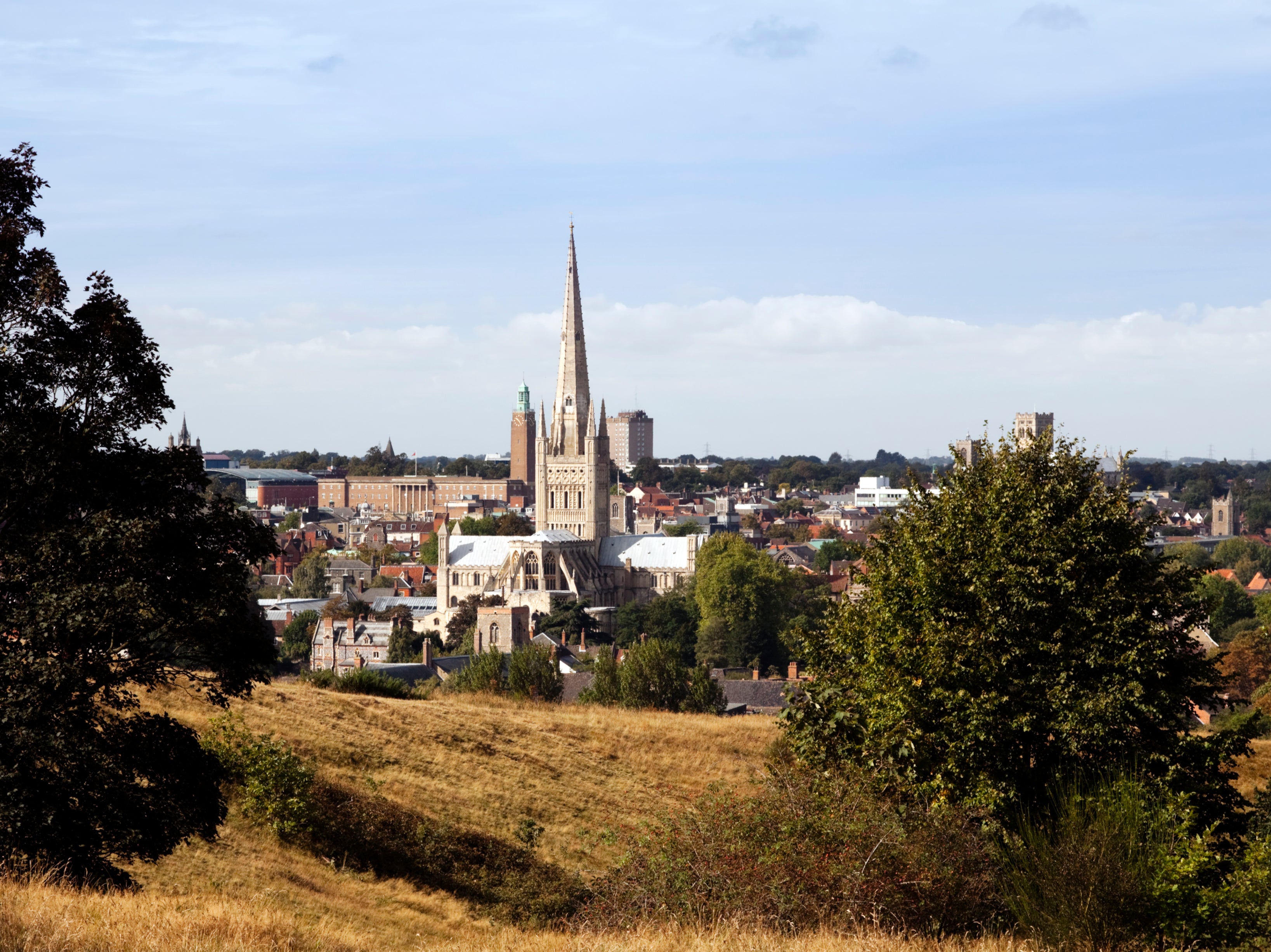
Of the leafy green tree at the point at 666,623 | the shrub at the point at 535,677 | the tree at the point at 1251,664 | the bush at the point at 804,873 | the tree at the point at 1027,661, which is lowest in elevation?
the leafy green tree at the point at 666,623

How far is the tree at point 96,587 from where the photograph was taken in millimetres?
12539

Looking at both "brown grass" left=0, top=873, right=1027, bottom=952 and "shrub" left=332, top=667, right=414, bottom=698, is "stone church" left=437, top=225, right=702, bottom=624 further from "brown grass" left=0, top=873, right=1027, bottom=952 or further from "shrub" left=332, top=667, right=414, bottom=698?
"brown grass" left=0, top=873, right=1027, bottom=952

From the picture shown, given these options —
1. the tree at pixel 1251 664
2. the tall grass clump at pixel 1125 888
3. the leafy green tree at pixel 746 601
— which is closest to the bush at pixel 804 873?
the tall grass clump at pixel 1125 888

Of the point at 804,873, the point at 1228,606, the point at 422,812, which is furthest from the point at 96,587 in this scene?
the point at 1228,606

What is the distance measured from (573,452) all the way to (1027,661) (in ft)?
307

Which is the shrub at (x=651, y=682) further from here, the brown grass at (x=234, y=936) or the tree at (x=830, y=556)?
the tree at (x=830, y=556)

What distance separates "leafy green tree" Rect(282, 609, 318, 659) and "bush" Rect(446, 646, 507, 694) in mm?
25767

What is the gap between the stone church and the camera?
3927 inches

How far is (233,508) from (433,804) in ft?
28.5

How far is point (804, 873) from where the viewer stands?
13.0m

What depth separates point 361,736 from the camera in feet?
79.3

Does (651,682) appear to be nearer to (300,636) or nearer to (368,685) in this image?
(368,685)

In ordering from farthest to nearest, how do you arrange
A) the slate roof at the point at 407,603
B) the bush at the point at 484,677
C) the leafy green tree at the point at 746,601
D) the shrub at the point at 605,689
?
the slate roof at the point at 407,603 → the leafy green tree at the point at 746,601 → the bush at the point at 484,677 → the shrub at the point at 605,689

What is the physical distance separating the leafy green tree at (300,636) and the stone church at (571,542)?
1379 centimetres
